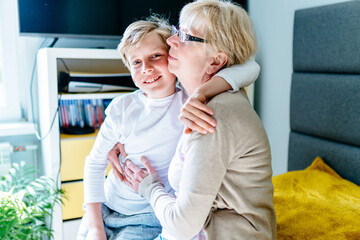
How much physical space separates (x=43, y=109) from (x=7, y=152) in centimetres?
35

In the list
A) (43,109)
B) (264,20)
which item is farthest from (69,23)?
(264,20)

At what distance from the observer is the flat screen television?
1986 mm

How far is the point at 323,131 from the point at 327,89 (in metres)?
0.21

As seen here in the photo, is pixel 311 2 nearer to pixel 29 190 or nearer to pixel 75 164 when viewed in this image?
pixel 75 164

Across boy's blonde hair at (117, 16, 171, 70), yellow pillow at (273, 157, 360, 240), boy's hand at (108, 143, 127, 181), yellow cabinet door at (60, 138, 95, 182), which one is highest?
boy's blonde hair at (117, 16, 171, 70)

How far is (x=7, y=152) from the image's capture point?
209cm

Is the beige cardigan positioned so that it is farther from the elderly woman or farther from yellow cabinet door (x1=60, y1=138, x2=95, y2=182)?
yellow cabinet door (x1=60, y1=138, x2=95, y2=182)

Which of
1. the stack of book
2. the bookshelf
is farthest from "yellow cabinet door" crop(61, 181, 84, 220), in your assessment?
the stack of book

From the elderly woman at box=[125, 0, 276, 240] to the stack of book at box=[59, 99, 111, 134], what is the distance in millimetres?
1174

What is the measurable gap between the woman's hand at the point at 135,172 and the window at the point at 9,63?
141 cm

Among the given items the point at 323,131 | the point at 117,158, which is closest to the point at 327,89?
the point at 323,131

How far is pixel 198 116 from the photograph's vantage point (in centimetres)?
83

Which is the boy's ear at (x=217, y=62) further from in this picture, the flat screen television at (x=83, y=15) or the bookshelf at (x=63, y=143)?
the flat screen television at (x=83, y=15)

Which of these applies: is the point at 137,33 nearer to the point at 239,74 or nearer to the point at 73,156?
the point at 239,74
